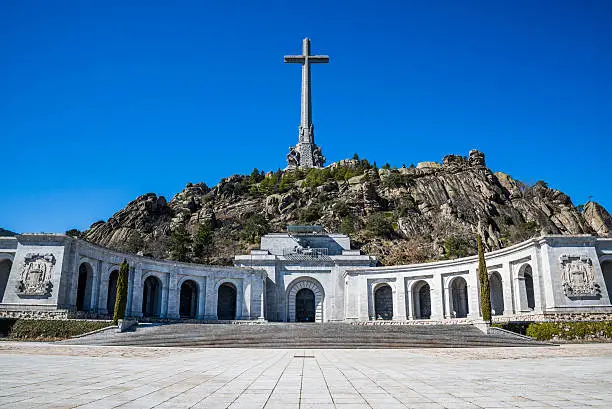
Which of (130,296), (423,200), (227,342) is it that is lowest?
(227,342)

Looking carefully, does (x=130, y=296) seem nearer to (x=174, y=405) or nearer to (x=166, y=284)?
(x=166, y=284)

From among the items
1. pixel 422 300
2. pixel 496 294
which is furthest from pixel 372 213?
pixel 496 294

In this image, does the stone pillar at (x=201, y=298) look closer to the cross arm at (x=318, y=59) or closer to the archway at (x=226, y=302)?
the archway at (x=226, y=302)

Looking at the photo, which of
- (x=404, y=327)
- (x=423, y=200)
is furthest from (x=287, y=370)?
(x=423, y=200)

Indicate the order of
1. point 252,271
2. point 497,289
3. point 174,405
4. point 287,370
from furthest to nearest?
point 252,271, point 497,289, point 287,370, point 174,405

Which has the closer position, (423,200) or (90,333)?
(90,333)

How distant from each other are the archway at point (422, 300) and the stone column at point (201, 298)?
19.6 meters

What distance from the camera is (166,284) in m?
42.1

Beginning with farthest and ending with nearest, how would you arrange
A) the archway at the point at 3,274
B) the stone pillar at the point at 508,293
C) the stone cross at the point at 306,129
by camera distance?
the stone cross at the point at 306,129
the archway at the point at 3,274
the stone pillar at the point at 508,293

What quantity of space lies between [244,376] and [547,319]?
88.2ft

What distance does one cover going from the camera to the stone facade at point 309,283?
32.0 metres

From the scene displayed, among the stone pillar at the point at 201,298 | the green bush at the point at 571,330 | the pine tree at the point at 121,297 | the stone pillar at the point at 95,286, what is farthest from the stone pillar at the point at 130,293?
the green bush at the point at 571,330

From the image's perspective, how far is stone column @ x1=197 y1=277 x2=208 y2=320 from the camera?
1714 inches

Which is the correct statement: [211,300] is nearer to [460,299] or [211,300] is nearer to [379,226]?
[460,299]
